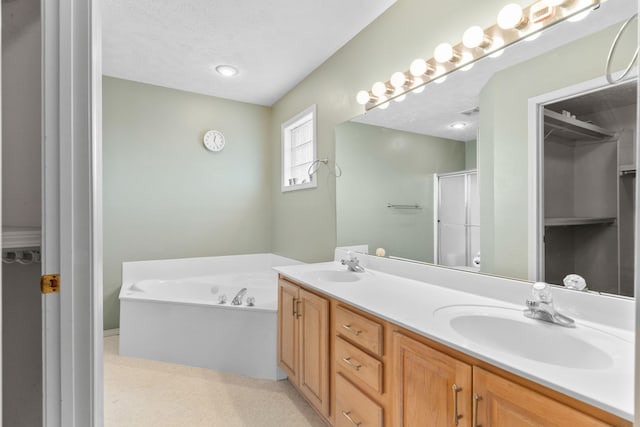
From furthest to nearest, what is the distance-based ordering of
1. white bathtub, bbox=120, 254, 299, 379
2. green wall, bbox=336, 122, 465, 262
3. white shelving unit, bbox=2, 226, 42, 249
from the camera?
white bathtub, bbox=120, 254, 299, 379
green wall, bbox=336, 122, 465, 262
white shelving unit, bbox=2, 226, 42, 249

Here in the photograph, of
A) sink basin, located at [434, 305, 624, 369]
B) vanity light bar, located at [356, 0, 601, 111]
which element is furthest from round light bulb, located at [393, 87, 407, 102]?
sink basin, located at [434, 305, 624, 369]

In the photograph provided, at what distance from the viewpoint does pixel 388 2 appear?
2.02m

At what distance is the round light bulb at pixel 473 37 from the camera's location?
4.76 feet

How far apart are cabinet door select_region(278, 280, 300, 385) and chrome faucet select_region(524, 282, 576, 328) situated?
123cm

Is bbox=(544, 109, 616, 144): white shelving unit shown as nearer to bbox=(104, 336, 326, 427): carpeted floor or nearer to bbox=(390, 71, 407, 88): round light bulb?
bbox=(390, 71, 407, 88): round light bulb

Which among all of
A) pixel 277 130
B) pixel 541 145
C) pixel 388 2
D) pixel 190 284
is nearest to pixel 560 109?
pixel 541 145

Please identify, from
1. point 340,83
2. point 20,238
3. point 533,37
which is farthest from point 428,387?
point 340,83

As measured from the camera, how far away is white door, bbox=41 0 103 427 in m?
0.87

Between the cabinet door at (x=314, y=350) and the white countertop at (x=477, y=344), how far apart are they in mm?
114

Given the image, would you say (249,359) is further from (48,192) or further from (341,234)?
(48,192)

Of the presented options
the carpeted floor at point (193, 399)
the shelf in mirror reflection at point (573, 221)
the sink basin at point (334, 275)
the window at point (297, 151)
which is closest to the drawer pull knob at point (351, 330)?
the sink basin at point (334, 275)

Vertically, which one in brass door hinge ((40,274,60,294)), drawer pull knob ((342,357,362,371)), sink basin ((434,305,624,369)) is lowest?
drawer pull knob ((342,357,362,371))

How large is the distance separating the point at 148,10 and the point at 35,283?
6.22 ft

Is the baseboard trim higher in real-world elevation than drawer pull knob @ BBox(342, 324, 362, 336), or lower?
lower
